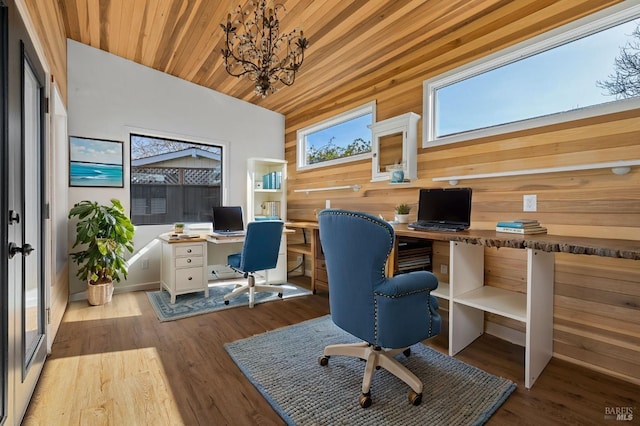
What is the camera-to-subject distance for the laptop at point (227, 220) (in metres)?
3.89

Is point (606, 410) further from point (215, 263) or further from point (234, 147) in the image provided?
point (234, 147)

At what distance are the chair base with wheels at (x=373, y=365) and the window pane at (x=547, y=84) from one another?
6.42 feet

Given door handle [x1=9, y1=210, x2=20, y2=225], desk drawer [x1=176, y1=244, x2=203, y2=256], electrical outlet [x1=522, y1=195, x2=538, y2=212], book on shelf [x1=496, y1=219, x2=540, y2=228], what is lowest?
desk drawer [x1=176, y1=244, x2=203, y2=256]

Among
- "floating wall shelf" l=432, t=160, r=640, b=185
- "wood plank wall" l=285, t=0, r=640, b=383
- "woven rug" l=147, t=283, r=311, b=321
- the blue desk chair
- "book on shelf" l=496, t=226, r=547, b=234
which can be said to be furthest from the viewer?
the blue desk chair

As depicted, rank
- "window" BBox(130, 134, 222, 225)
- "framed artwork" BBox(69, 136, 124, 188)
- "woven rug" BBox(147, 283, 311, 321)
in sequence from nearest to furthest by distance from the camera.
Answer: "woven rug" BBox(147, 283, 311, 321) → "framed artwork" BBox(69, 136, 124, 188) → "window" BBox(130, 134, 222, 225)

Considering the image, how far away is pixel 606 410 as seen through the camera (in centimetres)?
163

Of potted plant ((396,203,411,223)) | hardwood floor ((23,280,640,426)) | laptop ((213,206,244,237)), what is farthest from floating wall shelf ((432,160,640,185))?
laptop ((213,206,244,237))

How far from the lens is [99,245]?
314cm

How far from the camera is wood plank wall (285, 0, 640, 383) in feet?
6.16

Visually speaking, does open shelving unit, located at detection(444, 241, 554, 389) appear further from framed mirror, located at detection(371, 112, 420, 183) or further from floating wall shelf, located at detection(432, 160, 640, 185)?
framed mirror, located at detection(371, 112, 420, 183)

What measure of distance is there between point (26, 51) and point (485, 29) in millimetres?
3046

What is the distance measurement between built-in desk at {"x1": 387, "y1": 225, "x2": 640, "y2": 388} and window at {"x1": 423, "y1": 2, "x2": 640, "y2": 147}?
2.87 feet

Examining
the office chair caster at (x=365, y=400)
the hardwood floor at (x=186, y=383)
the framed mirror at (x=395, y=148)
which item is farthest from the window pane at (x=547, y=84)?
the office chair caster at (x=365, y=400)

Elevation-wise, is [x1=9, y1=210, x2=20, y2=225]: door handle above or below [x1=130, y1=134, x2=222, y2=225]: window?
below
